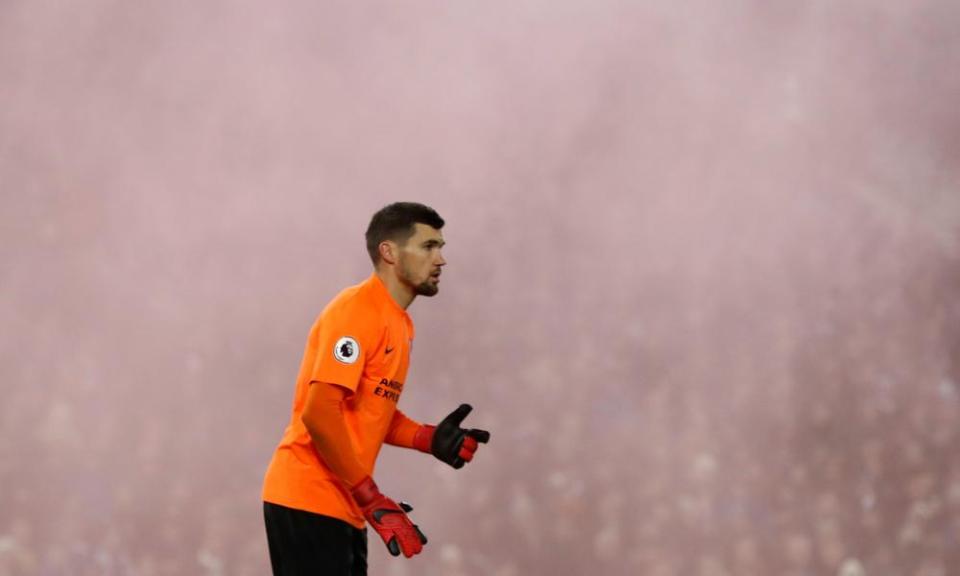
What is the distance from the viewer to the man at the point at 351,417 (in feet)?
7.49

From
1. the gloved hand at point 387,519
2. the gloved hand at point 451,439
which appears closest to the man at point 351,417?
the gloved hand at point 387,519

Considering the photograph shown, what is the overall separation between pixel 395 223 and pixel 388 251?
0.22 ft

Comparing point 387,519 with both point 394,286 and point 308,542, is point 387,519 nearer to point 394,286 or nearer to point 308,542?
point 308,542

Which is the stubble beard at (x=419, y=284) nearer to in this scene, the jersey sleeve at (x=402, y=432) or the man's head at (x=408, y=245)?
the man's head at (x=408, y=245)

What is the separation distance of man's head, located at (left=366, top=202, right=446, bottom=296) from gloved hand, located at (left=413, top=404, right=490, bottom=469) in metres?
0.32

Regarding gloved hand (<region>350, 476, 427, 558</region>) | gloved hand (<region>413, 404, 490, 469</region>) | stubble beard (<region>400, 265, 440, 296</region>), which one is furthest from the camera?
gloved hand (<region>413, 404, 490, 469</region>)

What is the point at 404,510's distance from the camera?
7.84 ft

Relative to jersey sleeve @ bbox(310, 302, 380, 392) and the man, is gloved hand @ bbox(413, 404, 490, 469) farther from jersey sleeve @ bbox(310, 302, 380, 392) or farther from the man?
jersey sleeve @ bbox(310, 302, 380, 392)

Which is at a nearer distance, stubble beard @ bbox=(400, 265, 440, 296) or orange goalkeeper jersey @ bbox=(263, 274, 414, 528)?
orange goalkeeper jersey @ bbox=(263, 274, 414, 528)

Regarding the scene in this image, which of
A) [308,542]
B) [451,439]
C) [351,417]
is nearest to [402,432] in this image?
[451,439]

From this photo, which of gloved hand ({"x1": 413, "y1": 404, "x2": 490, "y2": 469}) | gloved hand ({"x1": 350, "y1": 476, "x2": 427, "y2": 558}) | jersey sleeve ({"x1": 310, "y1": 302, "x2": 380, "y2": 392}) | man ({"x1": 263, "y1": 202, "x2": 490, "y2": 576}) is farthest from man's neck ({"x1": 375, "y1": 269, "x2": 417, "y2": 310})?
gloved hand ({"x1": 350, "y1": 476, "x2": 427, "y2": 558})

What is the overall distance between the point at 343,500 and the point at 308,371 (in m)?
0.28

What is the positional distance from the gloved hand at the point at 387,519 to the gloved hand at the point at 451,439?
0.32m

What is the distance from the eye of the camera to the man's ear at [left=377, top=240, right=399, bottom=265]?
8.19 ft
